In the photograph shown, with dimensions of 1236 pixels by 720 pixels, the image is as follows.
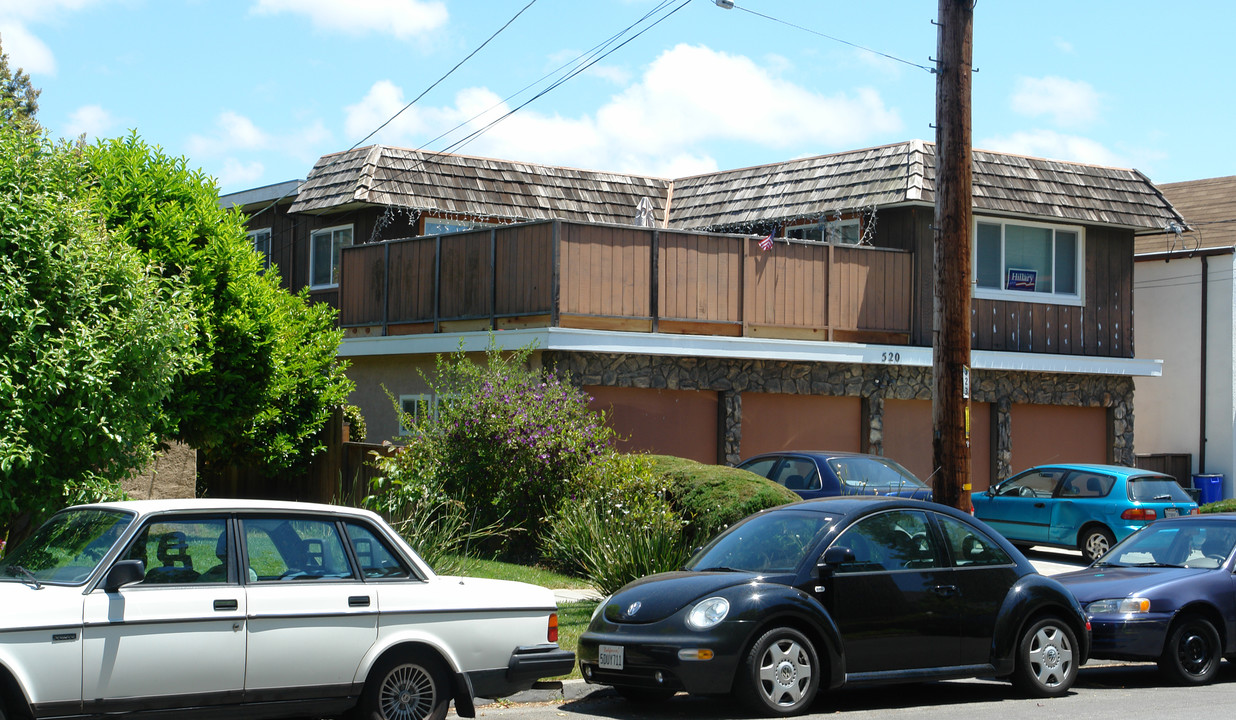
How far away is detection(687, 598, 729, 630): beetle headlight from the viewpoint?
8.39 m

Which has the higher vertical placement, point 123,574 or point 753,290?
point 753,290

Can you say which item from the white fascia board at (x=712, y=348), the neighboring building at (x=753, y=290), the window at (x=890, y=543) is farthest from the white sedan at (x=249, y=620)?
the neighboring building at (x=753, y=290)

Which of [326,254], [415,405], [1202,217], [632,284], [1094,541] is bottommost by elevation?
[1094,541]

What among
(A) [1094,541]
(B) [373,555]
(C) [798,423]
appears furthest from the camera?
(C) [798,423]

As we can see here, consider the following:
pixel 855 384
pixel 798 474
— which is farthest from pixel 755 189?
pixel 798 474

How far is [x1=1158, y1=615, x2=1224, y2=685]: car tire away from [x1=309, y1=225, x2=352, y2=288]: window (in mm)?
17772

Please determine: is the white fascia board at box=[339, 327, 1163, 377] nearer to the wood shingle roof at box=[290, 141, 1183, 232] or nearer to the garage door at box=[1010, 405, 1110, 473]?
the garage door at box=[1010, 405, 1110, 473]

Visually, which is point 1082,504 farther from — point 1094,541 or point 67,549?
point 67,549

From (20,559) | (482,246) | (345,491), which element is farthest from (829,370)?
(20,559)

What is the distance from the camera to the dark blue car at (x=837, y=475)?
1630cm

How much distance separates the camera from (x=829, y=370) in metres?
20.3

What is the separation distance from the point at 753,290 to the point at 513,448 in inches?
226

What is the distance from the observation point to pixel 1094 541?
17484 mm

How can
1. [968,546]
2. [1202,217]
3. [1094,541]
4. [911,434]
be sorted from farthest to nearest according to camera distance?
[1202,217]
[911,434]
[1094,541]
[968,546]
